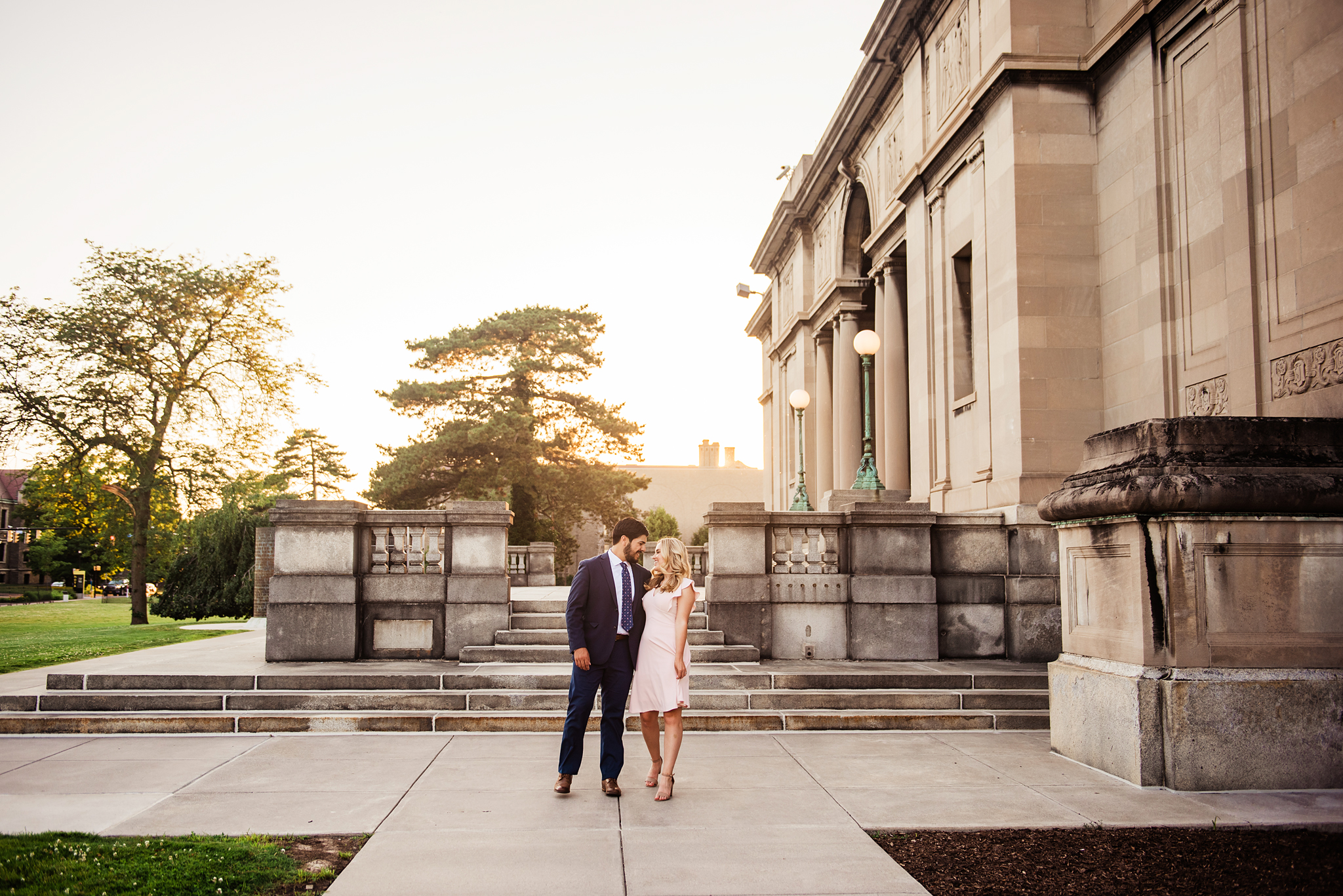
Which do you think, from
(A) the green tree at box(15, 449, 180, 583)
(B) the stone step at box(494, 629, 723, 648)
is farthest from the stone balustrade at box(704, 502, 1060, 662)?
(A) the green tree at box(15, 449, 180, 583)

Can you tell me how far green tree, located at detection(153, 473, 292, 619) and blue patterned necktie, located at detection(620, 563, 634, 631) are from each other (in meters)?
26.6

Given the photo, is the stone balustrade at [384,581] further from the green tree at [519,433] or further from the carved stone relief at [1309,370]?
the green tree at [519,433]

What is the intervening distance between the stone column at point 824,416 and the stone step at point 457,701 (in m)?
18.8

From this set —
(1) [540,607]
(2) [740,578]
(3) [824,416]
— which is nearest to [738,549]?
(2) [740,578]

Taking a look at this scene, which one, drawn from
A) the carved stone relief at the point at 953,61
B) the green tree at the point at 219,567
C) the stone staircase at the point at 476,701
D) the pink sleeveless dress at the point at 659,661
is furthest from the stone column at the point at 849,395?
the pink sleeveless dress at the point at 659,661

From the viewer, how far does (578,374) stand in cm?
4291

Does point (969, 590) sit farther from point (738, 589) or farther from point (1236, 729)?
point (1236, 729)

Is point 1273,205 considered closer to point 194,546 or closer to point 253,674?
point 253,674

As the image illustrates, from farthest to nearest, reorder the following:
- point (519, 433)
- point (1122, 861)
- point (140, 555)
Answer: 1. point (519, 433)
2. point (140, 555)
3. point (1122, 861)

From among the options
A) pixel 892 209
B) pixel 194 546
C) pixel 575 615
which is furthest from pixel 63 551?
pixel 575 615

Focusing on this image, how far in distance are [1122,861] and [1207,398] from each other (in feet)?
26.6

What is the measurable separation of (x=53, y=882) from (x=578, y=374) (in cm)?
3878

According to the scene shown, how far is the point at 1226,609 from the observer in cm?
700

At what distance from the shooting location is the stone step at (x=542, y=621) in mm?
12578
